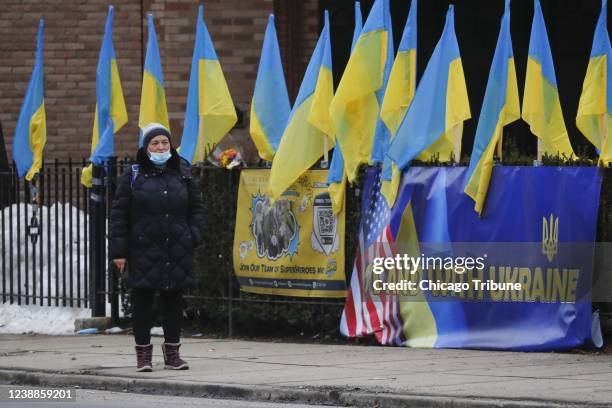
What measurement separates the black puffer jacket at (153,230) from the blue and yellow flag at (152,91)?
367 cm

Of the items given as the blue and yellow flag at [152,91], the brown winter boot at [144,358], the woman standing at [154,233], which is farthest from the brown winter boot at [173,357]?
the blue and yellow flag at [152,91]

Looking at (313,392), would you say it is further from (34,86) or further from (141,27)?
(141,27)

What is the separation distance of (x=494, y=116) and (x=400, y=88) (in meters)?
0.96

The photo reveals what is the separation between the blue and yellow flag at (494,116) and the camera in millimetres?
11398

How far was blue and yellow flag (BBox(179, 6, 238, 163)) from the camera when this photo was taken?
44.3ft

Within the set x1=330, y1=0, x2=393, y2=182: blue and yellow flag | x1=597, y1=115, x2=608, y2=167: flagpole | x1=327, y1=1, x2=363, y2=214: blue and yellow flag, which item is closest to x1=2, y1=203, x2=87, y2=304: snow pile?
x1=327, y1=1, x2=363, y2=214: blue and yellow flag

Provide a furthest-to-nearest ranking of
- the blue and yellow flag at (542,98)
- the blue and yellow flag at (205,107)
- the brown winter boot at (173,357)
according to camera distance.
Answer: the blue and yellow flag at (205,107) < the blue and yellow flag at (542,98) < the brown winter boot at (173,357)

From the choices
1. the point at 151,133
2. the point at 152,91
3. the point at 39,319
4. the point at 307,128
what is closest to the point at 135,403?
the point at 151,133

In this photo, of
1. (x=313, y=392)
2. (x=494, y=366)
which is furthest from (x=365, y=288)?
(x=313, y=392)

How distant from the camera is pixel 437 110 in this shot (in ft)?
39.1

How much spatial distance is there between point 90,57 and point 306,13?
3099 millimetres

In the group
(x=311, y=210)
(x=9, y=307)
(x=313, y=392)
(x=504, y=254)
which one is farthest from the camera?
(x=9, y=307)

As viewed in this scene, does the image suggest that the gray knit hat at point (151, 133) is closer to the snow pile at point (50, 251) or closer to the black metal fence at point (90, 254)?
the black metal fence at point (90, 254)

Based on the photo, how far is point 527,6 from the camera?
63.9 ft
